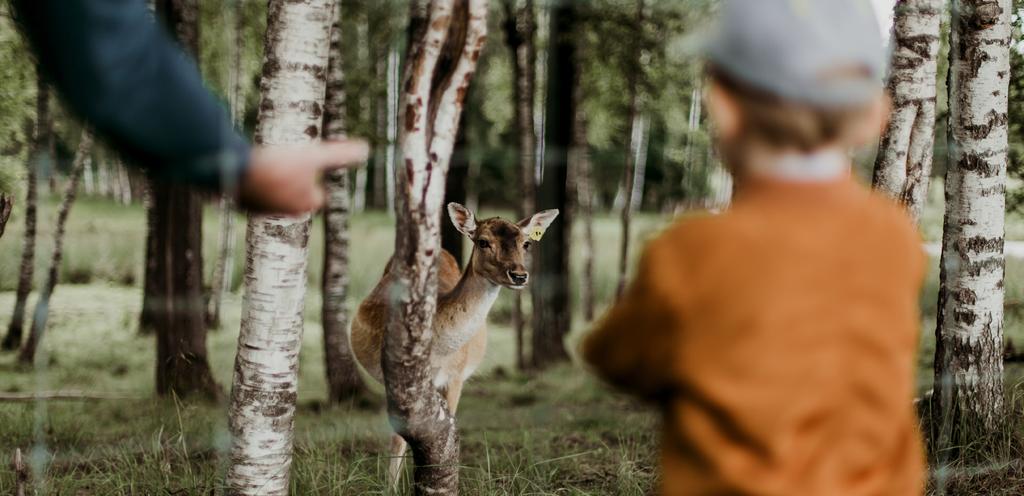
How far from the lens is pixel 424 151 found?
2328mm

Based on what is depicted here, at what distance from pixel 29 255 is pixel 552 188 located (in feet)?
12.8

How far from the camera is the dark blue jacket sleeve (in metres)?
0.91

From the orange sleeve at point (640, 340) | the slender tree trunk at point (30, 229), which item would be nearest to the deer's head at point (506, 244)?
the orange sleeve at point (640, 340)

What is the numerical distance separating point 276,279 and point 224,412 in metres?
2.17

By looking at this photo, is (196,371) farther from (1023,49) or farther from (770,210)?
(770,210)

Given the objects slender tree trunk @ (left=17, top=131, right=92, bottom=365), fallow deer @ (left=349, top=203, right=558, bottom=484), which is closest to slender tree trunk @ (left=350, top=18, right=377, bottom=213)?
slender tree trunk @ (left=17, top=131, right=92, bottom=365)

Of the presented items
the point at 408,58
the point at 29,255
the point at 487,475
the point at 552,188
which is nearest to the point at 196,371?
the point at 29,255

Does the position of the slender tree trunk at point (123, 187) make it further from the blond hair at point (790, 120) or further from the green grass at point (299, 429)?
the blond hair at point (790, 120)

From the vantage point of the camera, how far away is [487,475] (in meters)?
3.45

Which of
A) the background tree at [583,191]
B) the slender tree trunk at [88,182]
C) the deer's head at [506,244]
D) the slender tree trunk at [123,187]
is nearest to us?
the deer's head at [506,244]

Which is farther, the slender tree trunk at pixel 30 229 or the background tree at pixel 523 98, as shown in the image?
the background tree at pixel 523 98

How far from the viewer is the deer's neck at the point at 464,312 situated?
150 inches

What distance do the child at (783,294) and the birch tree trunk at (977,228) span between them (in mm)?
3003

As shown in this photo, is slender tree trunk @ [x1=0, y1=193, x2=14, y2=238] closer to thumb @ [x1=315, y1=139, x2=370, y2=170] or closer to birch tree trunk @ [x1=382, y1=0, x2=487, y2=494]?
birch tree trunk @ [x1=382, y1=0, x2=487, y2=494]
